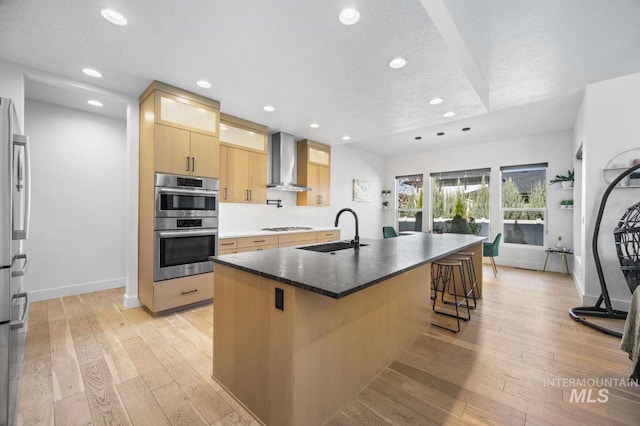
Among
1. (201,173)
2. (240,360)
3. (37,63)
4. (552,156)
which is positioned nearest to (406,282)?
(240,360)

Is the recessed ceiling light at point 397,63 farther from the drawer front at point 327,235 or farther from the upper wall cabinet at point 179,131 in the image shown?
the drawer front at point 327,235

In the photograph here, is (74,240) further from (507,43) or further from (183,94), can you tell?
(507,43)

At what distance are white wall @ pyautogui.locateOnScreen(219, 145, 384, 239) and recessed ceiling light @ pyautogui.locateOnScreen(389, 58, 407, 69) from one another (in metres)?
3.17

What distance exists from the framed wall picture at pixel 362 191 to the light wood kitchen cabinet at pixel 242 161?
2.95 metres

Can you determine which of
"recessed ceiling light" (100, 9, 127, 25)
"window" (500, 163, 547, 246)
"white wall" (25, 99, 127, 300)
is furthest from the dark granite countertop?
"window" (500, 163, 547, 246)

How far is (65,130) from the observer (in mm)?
3656

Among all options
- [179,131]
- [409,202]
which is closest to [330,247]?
[179,131]

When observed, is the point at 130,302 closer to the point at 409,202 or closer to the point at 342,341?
the point at 342,341

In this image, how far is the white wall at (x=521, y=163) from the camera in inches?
205

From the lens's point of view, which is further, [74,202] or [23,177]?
[74,202]

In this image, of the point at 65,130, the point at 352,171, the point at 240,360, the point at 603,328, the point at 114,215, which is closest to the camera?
the point at 240,360

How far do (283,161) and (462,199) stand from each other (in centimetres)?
456

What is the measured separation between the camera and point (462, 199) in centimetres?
649

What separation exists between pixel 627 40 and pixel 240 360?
14.1ft
